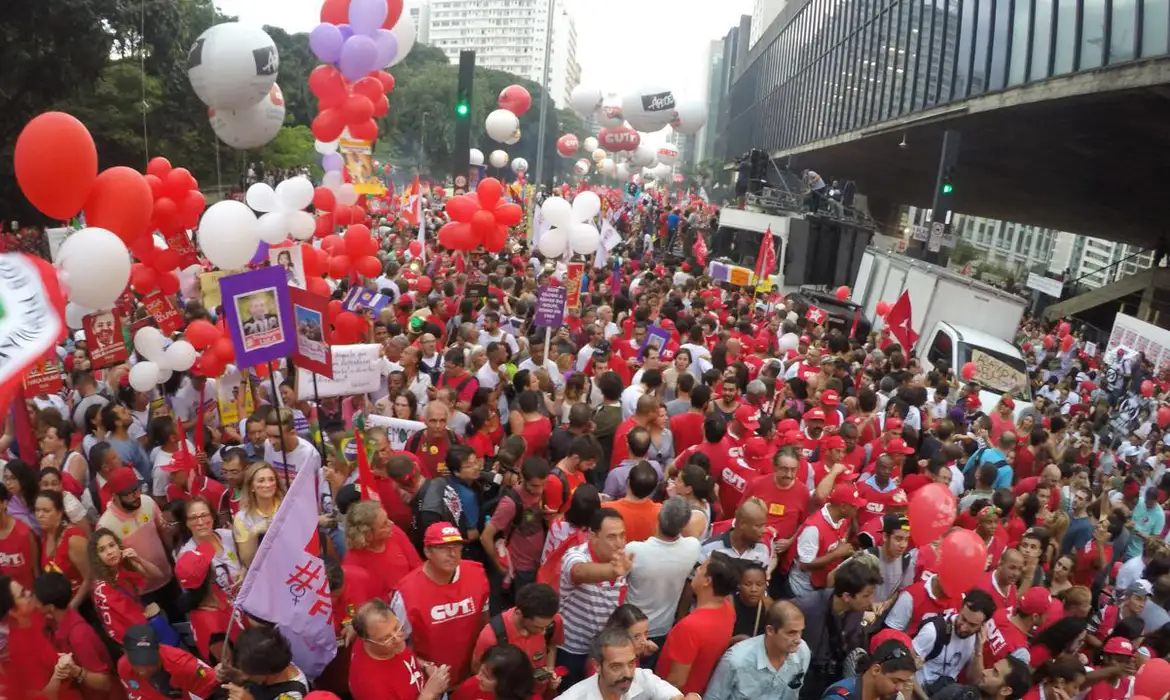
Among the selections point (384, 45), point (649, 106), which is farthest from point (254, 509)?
point (649, 106)

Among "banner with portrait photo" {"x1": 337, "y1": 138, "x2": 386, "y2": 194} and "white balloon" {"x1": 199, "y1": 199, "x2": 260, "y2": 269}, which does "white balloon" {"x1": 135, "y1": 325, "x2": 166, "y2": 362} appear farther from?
"banner with portrait photo" {"x1": 337, "y1": 138, "x2": 386, "y2": 194}

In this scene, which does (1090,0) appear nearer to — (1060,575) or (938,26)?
(938,26)

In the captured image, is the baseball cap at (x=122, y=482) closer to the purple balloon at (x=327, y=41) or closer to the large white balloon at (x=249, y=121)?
the large white balloon at (x=249, y=121)

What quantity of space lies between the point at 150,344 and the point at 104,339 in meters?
0.39

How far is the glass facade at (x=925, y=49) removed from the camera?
1510cm

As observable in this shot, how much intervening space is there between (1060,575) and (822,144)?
115 feet

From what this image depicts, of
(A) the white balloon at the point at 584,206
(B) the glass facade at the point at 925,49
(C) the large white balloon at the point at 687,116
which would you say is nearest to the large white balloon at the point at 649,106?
(C) the large white balloon at the point at 687,116

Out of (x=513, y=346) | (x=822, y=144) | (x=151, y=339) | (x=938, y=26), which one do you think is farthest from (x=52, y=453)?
(x=822, y=144)

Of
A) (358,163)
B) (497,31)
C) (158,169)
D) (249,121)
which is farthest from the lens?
(497,31)

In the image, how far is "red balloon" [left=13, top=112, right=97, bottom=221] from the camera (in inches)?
185

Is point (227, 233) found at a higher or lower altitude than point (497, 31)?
lower

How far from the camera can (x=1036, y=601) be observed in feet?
14.2

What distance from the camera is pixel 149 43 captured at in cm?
2225

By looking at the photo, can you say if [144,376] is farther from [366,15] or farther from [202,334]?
[366,15]
